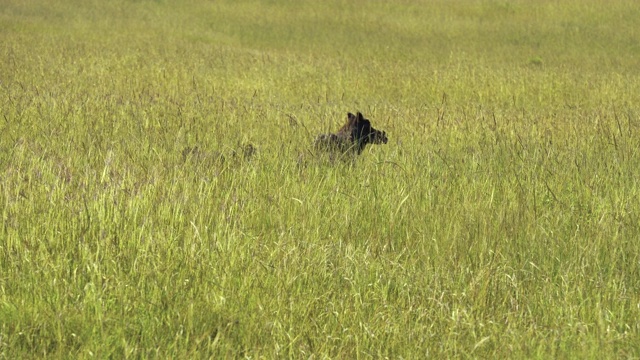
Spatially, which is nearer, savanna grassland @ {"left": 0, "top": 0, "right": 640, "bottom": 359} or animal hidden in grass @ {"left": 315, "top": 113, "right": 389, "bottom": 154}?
savanna grassland @ {"left": 0, "top": 0, "right": 640, "bottom": 359}

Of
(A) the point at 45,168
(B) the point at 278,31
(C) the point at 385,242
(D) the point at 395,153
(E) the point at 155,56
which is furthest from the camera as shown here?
(B) the point at 278,31

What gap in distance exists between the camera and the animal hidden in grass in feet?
19.8

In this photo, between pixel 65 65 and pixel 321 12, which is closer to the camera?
pixel 65 65

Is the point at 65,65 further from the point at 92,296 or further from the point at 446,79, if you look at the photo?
the point at 92,296

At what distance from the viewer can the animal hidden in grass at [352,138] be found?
605cm

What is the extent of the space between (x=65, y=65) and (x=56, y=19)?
35.9ft

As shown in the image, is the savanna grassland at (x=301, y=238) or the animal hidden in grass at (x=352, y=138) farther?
the animal hidden in grass at (x=352, y=138)

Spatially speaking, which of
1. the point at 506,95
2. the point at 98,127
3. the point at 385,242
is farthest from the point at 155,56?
the point at 385,242

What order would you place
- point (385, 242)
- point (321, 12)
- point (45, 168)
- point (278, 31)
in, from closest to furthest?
point (385, 242) < point (45, 168) < point (278, 31) < point (321, 12)

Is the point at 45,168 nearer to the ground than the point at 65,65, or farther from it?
farther from it

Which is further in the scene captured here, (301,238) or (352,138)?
(352,138)

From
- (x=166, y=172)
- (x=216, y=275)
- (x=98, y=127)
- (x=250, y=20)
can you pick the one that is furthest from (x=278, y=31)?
(x=216, y=275)

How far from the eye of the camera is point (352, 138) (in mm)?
6238

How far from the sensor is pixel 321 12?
28406 millimetres
